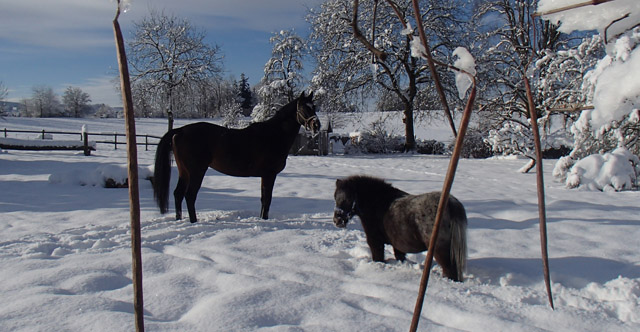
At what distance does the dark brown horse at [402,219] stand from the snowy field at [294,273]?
0.17 metres

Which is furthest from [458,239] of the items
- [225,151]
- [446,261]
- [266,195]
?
[225,151]

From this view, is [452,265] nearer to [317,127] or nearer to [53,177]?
[317,127]

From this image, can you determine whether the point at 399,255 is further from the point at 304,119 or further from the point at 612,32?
the point at 612,32

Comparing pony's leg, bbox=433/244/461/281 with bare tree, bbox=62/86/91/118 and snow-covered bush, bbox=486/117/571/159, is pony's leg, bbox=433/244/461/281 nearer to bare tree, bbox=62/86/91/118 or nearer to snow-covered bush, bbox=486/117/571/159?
snow-covered bush, bbox=486/117/571/159

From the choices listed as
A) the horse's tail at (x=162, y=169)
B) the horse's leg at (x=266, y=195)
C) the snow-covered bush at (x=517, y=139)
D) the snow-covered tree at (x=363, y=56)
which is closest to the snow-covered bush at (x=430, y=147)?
the snow-covered tree at (x=363, y=56)

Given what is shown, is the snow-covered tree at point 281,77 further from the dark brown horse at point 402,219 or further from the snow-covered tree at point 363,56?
the dark brown horse at point 402,219

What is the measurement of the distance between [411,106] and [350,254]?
740 inches

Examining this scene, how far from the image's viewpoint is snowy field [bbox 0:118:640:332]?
1954 mm

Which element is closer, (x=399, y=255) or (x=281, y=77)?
(x=399, y=255)

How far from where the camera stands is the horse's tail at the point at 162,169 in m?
4.86

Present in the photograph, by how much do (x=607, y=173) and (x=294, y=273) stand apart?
24.8 ft

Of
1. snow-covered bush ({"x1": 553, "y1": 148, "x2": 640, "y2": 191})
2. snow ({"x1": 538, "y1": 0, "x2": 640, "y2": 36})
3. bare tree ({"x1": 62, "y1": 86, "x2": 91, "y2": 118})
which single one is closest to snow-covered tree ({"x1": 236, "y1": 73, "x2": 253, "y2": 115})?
bare tree ({"x1": 62, "y1": 86, "x2": 91, "y2": 118})

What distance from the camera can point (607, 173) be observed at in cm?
775

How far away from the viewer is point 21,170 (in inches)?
428
